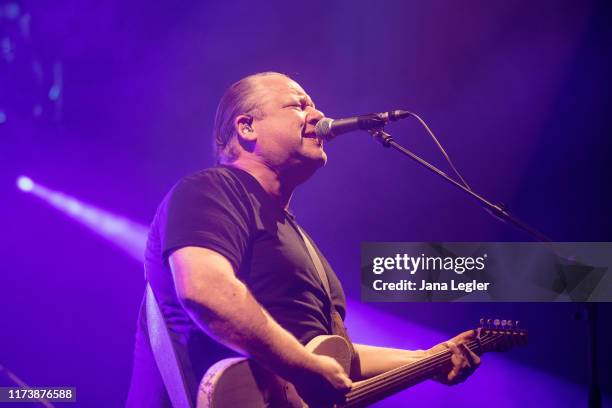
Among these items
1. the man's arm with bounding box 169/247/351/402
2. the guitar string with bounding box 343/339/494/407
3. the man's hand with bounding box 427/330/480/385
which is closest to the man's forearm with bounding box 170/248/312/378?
the man's arm with bounding box 169/247/351/402

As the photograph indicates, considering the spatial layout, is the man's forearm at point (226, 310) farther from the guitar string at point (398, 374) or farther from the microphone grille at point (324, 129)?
the microphone grille at point (324, 129)

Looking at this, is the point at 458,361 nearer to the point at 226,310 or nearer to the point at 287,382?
the point at 287,382

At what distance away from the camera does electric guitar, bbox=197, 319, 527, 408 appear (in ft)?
5.92

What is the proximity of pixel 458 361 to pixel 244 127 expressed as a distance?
1518mm

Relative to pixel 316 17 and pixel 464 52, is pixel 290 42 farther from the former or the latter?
pixel 464 52

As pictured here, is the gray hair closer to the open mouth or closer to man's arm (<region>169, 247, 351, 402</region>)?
the open mouth

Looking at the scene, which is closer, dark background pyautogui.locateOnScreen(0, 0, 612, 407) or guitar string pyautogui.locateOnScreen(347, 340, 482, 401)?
guitar string pyautogui.locateOnScreen(347, 340, 482, 401)

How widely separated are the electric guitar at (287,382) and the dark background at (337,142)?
1.71 meters

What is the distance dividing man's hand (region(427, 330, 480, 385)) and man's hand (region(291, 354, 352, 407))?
87cm

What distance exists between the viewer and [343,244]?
451 centimetres

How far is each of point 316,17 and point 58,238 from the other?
2.68m

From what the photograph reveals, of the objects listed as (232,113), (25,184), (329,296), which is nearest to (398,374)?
(329,296)

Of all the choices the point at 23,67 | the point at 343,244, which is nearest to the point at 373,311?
the point at 343,244

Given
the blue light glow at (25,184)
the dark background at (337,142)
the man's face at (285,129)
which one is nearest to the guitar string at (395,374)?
the man's face at (285,129)
